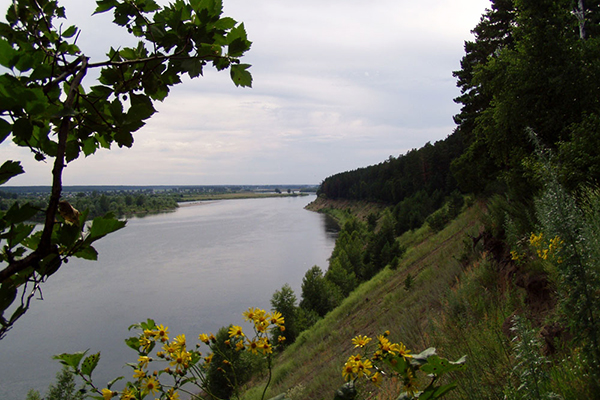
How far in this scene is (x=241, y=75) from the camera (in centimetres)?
111

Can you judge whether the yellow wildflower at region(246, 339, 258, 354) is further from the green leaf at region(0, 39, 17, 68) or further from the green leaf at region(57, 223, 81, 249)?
the green leaf at region(0, 39, 17, 68)

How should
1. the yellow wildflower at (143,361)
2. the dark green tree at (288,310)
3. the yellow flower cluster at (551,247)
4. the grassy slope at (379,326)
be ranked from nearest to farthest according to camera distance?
1. the yellow wildflower at (143,361)
2. the yellow flower cluster at (551,247)
3. the grassy slope at (379,326)
4. the dark green tree at (288,310)

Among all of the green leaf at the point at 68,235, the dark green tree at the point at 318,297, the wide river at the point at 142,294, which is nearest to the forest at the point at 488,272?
the green leaf at the point at 68,235

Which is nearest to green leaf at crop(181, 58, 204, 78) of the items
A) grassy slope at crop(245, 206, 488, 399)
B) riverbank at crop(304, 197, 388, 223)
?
grassy slope at crop(245, 206, 488, 399)

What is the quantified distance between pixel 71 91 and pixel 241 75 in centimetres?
46

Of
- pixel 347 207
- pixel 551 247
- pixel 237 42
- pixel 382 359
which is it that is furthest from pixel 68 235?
pixel 347 207

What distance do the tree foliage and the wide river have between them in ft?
30.9

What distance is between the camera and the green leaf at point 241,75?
1.09 meters

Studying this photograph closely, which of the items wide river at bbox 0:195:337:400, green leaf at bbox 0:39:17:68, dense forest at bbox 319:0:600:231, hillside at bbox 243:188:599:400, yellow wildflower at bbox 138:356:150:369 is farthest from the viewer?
wide river at bbox 0:195:337:400

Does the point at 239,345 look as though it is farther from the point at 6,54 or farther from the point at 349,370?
the point at 6,54

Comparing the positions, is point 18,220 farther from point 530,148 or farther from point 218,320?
point 218,320

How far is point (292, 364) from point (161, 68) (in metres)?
11.5

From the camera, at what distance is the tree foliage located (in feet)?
2.33

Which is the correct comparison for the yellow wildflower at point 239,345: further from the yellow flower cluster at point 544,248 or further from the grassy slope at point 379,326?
the grassy slope at point 379,326
